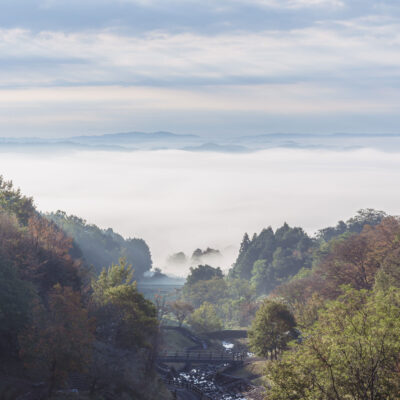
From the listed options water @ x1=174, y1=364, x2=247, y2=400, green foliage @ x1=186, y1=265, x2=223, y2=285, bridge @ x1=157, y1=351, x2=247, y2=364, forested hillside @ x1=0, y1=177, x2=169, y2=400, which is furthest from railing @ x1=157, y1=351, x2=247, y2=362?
green foliage @ x1=186, y1=265, x2=223, y2=285

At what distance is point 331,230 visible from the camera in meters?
174

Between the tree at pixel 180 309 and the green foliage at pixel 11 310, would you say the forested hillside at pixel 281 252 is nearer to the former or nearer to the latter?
the tree at pixel 180 309

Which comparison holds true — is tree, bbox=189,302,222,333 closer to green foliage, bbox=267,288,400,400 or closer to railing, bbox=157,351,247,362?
railing, bbox=157,351,247,362

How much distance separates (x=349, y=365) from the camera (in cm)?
2552

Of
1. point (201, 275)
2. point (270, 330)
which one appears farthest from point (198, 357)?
point (201, 275)

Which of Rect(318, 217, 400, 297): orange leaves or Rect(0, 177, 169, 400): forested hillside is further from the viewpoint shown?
Rect(318, 217, 400, 297): orange leaves

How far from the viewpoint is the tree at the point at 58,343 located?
34.3m

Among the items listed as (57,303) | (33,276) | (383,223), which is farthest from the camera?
(383,223)

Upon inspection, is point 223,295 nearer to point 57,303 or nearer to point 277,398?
point 57,303

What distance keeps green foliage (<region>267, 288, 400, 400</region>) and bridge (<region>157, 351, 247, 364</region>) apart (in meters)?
41.0

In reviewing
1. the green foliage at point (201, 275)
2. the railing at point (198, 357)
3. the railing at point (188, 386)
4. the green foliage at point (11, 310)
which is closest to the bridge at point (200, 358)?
the railing at point (198, 357)

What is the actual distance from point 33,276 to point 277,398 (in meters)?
30.2

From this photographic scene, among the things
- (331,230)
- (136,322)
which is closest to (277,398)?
(136,322)

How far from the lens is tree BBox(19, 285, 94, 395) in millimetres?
34344
